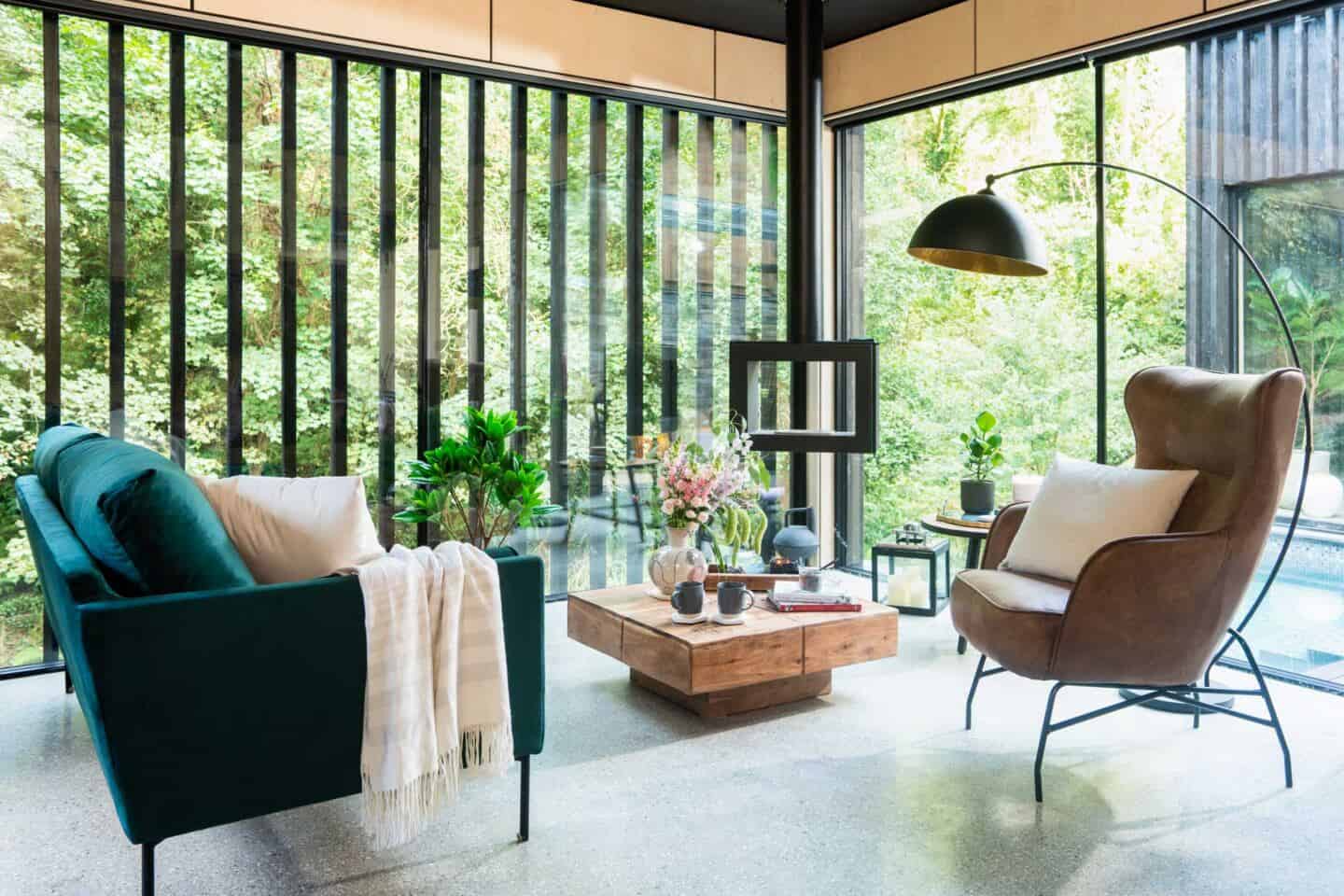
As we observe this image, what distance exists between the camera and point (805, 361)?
4602mm

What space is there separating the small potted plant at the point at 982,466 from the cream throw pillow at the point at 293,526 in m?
2.58

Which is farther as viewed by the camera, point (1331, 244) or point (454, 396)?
point (454, 396)

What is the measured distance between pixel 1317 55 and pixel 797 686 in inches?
105

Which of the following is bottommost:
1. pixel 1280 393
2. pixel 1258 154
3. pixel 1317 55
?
pixel 1280 393

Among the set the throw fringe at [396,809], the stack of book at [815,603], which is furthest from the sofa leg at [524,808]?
the stack of book at [815,603]

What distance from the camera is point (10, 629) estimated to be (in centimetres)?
354

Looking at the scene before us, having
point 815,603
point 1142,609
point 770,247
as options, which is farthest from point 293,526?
point 770,247

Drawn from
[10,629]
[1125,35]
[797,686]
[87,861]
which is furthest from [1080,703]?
[10,629]

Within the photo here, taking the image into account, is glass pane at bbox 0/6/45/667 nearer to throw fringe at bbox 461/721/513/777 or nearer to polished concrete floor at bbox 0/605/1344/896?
polished concrete floor at bbox 0/605/1344/896

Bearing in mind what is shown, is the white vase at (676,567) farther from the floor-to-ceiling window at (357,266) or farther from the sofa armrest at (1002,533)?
the floor-to-ceiling window at (357,266)

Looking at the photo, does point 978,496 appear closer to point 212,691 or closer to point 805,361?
point 805,361

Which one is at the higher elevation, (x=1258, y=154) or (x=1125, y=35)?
(x=1125, y=35)

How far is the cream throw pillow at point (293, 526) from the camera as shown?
2.15 metres

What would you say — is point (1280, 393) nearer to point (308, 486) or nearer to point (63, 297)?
point (308, 486)
